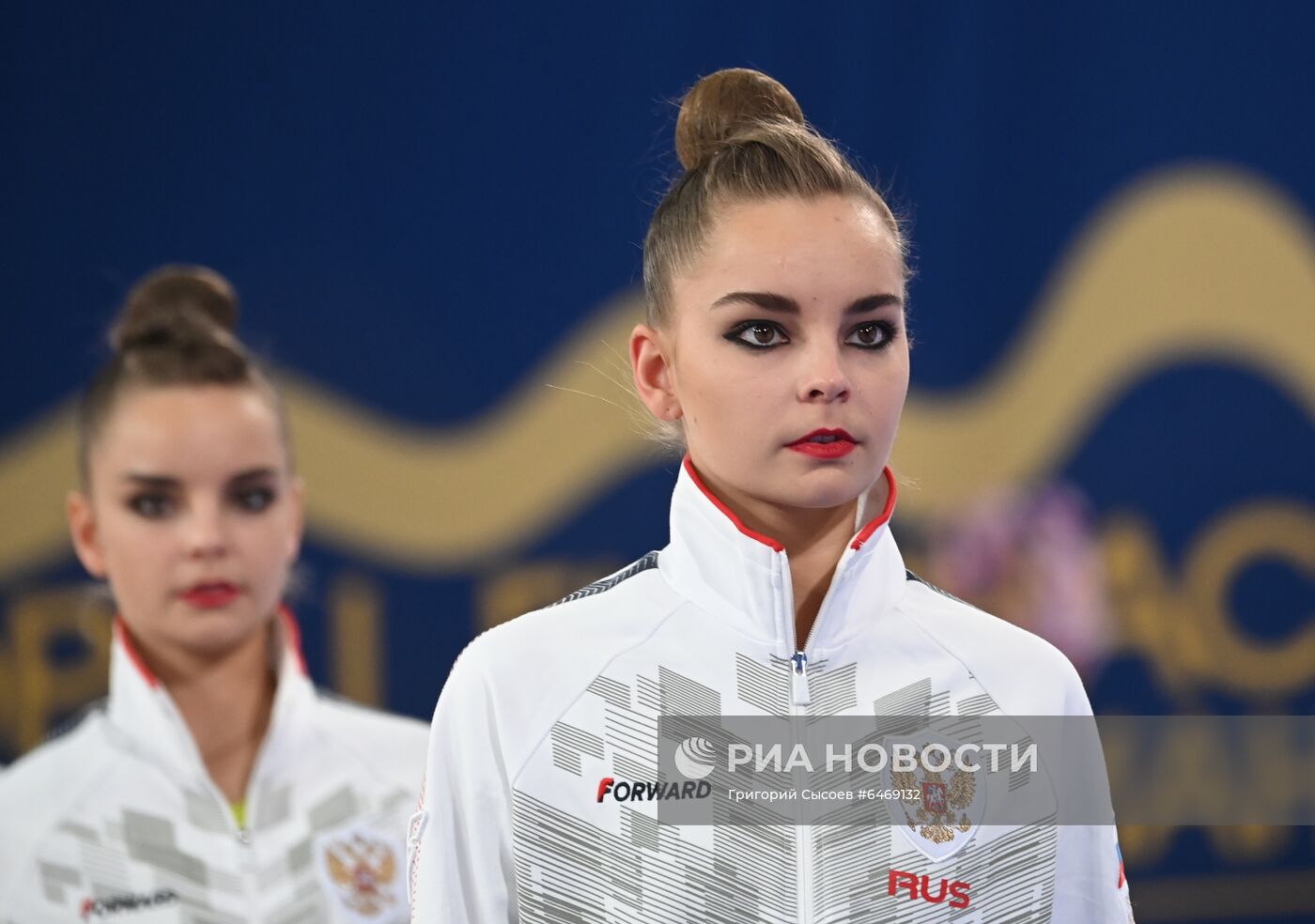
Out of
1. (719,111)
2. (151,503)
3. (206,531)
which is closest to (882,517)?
(719,111)

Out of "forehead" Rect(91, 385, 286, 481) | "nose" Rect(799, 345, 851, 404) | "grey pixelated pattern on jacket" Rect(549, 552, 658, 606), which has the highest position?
"forehead" Rect(91, 385, 286, 481)

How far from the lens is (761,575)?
1.47 meters

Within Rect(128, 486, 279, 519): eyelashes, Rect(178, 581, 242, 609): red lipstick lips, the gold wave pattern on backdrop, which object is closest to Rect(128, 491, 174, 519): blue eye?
Rect(128, 486, 279, 519): eyelashes

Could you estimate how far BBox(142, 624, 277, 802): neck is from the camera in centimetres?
232

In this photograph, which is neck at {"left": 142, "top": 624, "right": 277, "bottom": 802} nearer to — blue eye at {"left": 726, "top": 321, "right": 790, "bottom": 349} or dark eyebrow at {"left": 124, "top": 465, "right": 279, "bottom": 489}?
dark eyebrow at {"left": 124, "top": 465, "right": 279, "bottom": 489}

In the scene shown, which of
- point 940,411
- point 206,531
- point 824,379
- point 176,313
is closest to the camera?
point 824,379

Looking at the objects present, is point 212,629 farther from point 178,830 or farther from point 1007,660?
point 1007,660

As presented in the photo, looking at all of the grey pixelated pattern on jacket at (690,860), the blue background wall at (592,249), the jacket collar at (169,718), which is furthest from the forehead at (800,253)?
the blue background wall at (592,249)

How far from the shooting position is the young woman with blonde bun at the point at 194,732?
2.24 m

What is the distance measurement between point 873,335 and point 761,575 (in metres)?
0.25

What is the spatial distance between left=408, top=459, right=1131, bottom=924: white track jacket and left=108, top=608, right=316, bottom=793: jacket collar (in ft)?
3.05

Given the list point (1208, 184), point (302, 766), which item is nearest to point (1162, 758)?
point (1208, 184)

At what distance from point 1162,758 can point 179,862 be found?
7.88ft

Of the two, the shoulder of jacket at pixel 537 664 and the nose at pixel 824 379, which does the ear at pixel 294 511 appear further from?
the nose at pixel 824 379
